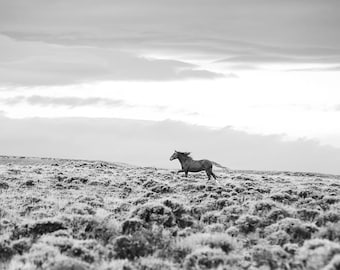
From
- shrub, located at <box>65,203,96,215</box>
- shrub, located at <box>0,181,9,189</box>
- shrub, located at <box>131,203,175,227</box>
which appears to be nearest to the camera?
shrub, located at <box>131,203,175,227</box>

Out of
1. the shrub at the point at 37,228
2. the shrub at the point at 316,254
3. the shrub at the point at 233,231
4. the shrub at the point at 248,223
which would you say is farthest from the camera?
the shrub at the point at 248,223

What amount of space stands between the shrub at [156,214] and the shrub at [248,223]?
6.55 feet

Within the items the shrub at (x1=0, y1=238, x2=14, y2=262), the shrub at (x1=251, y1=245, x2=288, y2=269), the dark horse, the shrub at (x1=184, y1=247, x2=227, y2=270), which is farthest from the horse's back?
the shrub at (x1=184, y1=247, x2=227, y2=270)

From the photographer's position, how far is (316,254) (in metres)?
9.31

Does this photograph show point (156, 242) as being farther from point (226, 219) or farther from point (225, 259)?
point (226, 219)

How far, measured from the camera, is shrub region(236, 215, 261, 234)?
13.7 metres

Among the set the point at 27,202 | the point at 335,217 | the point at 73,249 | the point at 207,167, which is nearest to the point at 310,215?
the point at 335,217

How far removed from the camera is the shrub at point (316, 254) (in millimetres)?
8862

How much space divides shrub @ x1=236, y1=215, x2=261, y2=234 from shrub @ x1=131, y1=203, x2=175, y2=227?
1997mm

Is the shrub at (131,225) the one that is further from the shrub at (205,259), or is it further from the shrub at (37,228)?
the shrub at (205,259)

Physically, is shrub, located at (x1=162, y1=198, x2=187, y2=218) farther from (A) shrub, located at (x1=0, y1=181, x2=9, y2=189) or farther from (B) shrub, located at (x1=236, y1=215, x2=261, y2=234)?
(A) shrub, located at (x1=0, y1=181, x2=9, y2=189)

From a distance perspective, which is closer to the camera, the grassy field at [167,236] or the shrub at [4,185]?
the grassy field at [167,236]

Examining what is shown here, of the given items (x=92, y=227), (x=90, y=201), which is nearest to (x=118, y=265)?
(x=92, y=227)

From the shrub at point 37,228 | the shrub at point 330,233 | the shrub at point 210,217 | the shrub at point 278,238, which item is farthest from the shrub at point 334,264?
the shrub at point 37,228
